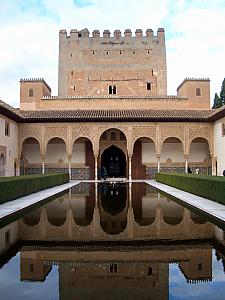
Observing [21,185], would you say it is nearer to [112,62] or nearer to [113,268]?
[113,268]

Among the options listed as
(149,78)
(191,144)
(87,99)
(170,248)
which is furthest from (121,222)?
(149,78)

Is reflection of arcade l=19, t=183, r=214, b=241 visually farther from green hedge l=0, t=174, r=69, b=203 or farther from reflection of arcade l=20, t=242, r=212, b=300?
green hedge l=0, t=174, r=69, b=203

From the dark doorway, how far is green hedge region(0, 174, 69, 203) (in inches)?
453

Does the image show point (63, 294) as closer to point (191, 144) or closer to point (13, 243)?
point (13, 243)

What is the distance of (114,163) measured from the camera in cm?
3003

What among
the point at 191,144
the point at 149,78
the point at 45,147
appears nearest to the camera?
the point at 45,147

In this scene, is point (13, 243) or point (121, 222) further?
point (121, 222)

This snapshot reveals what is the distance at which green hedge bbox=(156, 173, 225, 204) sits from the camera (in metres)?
10.0

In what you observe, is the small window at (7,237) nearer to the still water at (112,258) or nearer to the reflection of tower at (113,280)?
the still water at (112,258)

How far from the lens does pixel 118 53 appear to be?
34.5m

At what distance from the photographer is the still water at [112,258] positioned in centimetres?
360

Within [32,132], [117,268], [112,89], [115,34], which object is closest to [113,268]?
[117,268]

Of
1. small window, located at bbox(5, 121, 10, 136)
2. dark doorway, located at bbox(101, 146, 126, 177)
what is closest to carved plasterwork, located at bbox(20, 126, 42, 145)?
small window, located at bbox(5, 121, 10, 136)

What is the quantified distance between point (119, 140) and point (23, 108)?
7629mm
